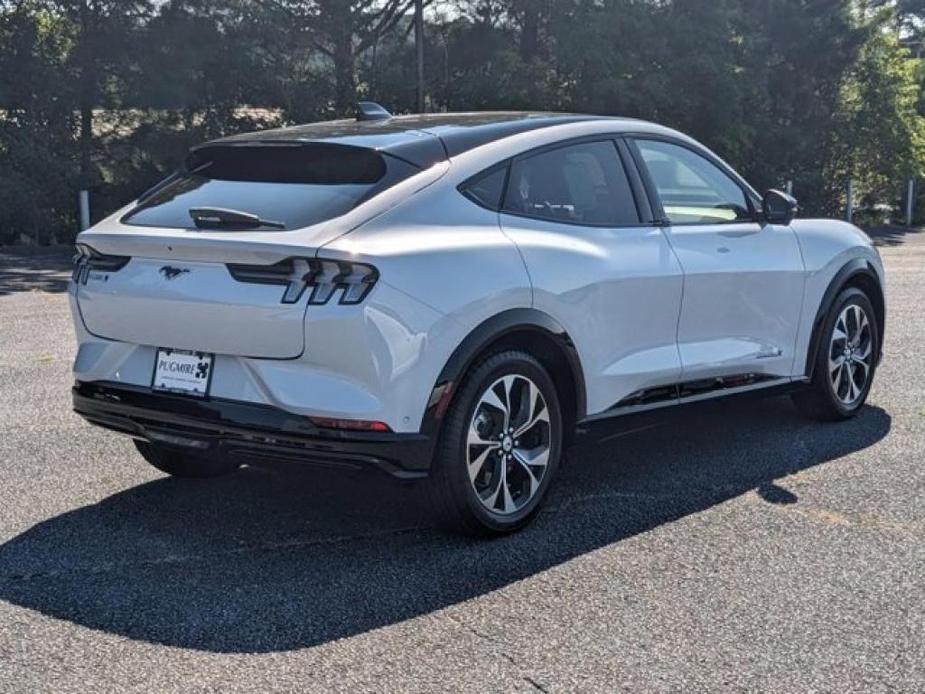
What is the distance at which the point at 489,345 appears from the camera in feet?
15.2

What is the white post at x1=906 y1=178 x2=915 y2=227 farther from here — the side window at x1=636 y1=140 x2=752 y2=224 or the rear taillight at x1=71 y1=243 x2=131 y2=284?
the rear taillight at x1=71 y1=243 x2=131 y2=284

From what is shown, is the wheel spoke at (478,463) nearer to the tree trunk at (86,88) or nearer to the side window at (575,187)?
the side window at (575,187)

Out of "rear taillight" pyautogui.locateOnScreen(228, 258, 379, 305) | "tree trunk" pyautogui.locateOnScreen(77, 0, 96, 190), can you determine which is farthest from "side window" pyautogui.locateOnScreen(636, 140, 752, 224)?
"tree trunk" pyautogui.locateOnScreen(77, 0, 96, 190)

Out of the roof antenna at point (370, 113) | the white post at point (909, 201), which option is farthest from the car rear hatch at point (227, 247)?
the white post at point (909, 201)

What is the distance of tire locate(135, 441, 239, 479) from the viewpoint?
5469 millimetres

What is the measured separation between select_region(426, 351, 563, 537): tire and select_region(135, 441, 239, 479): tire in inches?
54.1

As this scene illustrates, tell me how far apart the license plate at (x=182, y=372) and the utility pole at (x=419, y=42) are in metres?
21.6

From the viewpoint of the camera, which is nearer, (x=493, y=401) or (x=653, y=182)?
(x=493, y=401)

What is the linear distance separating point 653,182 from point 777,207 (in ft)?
3.24

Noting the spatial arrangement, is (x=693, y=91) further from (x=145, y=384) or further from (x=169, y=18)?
(x=145, y=384)

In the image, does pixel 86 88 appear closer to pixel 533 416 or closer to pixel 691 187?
pixel 691 187

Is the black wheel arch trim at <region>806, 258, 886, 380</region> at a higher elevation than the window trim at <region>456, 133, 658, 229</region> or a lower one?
lower

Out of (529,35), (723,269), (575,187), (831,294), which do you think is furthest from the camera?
(529,35)

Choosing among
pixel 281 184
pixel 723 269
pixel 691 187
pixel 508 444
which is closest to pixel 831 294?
pixel 723 269
